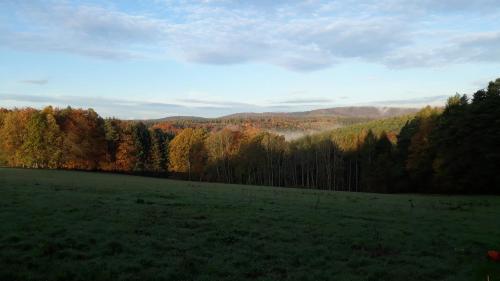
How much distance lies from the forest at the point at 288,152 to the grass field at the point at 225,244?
34.3m

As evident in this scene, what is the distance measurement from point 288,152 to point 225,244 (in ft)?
327

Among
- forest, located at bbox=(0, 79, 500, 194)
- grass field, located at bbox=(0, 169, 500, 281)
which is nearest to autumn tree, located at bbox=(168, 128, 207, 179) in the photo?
forest, located at bbox=(0, 79, 500, 194)

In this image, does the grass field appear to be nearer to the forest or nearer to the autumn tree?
the forest

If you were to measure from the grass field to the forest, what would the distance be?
34307 mm

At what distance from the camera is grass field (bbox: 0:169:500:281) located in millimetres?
10375

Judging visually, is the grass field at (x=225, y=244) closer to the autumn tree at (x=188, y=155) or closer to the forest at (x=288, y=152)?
the forest at (x=288, y=152)

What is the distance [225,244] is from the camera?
1336 centimetres

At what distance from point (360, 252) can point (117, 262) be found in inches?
297

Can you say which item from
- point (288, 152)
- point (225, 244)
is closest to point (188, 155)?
point (288, 152)

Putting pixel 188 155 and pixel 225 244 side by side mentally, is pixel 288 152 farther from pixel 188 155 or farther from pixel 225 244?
pixel 225 244

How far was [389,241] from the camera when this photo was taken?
1523 cm

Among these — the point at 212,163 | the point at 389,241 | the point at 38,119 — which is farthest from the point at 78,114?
the point at 389,241

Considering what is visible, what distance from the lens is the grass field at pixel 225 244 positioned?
10375mm

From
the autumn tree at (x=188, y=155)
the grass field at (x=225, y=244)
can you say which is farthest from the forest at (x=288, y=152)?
the grass field at (x=225, y=244)
